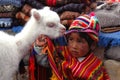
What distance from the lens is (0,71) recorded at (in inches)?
74.2

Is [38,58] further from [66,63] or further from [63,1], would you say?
[63,1]

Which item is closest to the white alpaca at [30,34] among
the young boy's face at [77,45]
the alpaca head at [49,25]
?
the alpaca head at [49,25]

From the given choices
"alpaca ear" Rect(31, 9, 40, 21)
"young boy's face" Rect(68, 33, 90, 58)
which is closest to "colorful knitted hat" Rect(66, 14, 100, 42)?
"young boy's face" Rect(68, 33, 90, 58)

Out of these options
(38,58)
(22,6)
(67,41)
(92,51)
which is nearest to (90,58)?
(92,51)

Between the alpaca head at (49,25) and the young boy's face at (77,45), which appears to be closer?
the young boy's face at (77,45)

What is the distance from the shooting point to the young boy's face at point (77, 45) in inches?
70.8

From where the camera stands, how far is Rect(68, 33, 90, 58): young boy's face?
5.90 ft

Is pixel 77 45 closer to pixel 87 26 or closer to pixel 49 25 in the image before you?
pixel 87 26

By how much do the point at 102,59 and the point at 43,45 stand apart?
1.42ft

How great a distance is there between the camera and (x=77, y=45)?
180 cm

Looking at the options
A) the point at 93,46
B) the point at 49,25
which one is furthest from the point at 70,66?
the point at 49,25

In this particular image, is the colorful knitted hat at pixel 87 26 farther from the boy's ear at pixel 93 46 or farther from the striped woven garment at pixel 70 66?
the striped woven garment at pixel 70 66

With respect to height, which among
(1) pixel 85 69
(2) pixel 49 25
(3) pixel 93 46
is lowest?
(1) pixel 85 69

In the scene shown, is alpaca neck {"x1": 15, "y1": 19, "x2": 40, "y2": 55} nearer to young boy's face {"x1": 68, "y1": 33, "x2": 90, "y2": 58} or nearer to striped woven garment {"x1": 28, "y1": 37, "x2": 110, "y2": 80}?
striped woven garment {"x1": 28, "y1": 37, "x2": 110, "y2": 80}
